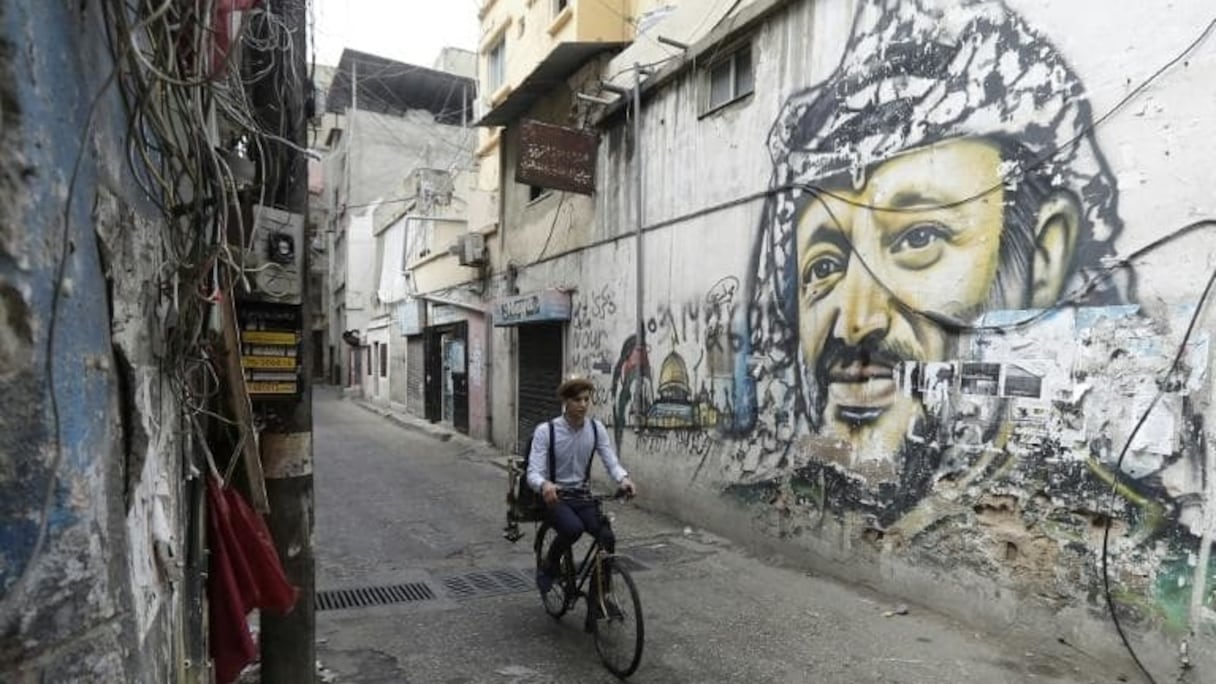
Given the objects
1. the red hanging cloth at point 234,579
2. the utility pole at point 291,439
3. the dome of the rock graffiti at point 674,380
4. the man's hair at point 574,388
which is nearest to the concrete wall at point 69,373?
the red hanging cloth at point 234,579

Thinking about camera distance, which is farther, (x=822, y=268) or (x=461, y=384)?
(x=461, y=384)

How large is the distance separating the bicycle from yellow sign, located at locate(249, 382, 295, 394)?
6.84ft

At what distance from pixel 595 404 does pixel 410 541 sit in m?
3.71

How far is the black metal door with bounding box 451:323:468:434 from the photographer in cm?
1623

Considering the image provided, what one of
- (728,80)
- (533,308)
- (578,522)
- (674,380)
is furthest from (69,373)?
(533,308)

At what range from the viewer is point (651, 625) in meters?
5.17

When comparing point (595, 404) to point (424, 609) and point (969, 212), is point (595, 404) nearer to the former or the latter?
point (424, 609)

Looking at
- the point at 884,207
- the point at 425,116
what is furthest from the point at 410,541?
the point at 425,116

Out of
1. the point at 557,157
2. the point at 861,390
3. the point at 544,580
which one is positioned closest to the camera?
the point at 544,580

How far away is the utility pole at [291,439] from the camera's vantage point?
361cm

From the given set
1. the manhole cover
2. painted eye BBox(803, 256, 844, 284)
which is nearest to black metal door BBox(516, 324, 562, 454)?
the manhole cover

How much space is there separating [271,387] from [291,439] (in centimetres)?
28

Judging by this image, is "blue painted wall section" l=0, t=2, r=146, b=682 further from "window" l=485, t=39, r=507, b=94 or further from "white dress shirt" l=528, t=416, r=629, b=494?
"window" l=485, t=39, r=507, b=94

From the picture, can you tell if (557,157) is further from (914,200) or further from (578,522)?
(578,522)
